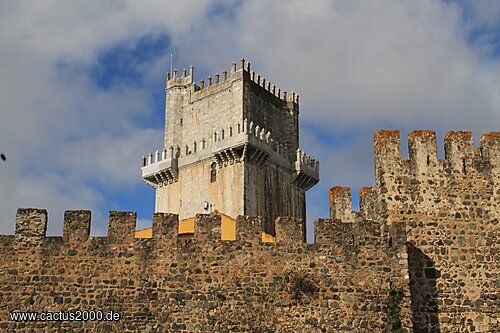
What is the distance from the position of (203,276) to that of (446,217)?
5755 millimetres

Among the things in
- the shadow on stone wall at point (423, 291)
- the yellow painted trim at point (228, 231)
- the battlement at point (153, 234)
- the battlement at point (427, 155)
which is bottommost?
the shadow on stone wall at point (423, 291)

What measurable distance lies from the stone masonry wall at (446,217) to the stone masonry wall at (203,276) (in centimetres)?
73

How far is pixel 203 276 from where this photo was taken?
49.4ft

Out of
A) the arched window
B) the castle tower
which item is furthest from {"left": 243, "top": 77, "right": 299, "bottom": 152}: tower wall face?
the arched window

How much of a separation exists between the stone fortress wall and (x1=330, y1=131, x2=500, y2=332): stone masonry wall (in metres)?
0.03

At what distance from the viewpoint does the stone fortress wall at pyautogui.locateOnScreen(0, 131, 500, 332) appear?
14781 mm

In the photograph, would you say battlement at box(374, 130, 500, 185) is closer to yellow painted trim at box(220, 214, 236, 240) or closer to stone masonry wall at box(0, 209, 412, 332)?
stone masonry wall at box(0, 209, 412, 332)

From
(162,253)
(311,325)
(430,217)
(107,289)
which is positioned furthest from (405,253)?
(107,289)

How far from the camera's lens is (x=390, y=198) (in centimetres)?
1622

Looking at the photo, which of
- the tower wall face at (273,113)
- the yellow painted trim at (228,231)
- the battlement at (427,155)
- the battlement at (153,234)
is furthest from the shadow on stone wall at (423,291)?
the tower wall face at (273,113)

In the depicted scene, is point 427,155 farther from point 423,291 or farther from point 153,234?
point 153,234

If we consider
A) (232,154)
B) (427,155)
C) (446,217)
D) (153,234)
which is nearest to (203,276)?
(153,234)

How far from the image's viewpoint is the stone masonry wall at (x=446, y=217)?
15.7m

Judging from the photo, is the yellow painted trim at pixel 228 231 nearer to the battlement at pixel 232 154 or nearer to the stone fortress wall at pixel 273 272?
the stone fortress wall at pixel 273 272
